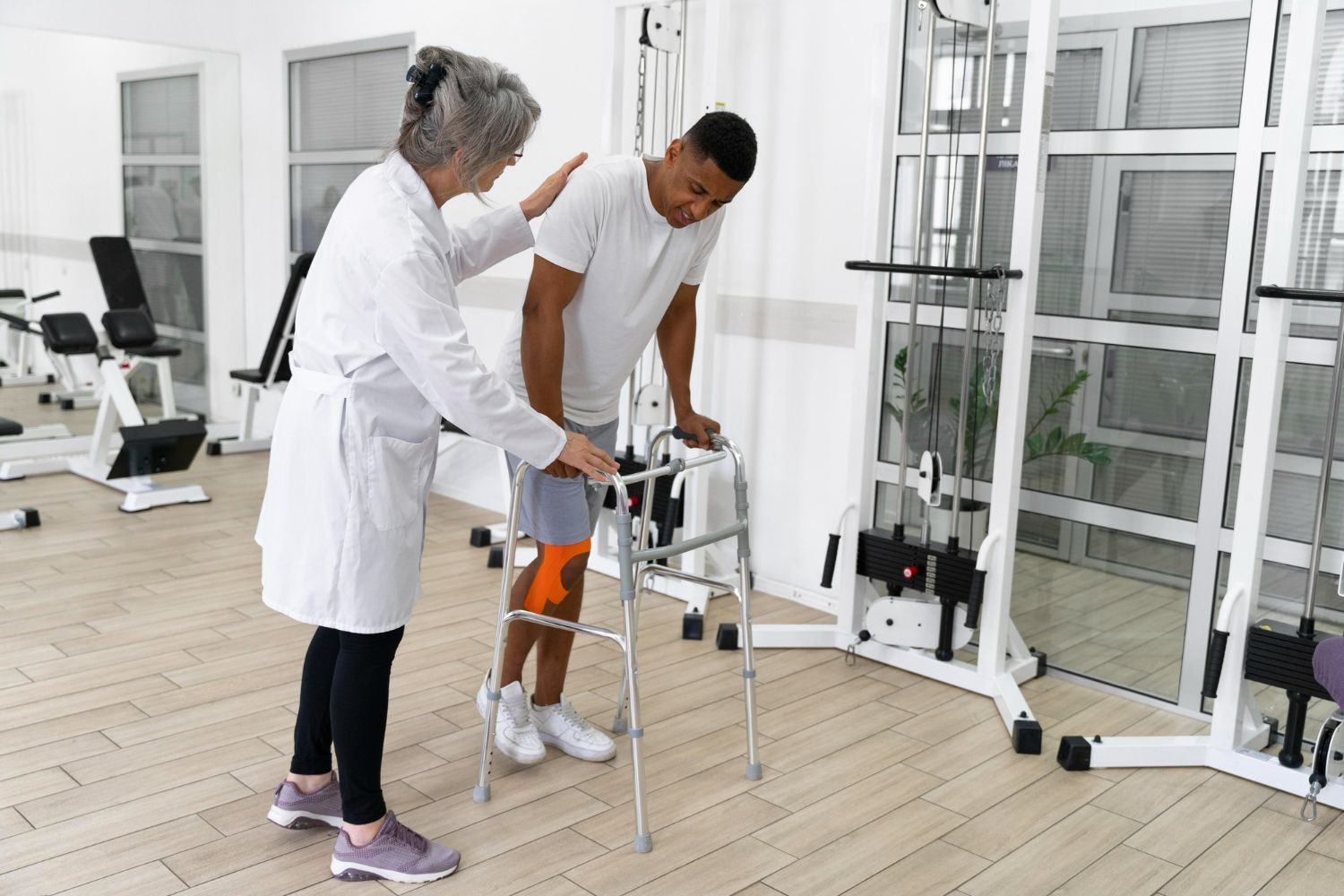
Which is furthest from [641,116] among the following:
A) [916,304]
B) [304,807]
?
[304,807]

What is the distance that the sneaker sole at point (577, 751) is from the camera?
8.99 feet

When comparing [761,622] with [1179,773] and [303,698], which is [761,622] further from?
[303,698]

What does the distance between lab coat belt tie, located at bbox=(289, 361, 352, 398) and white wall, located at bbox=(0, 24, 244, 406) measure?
13.5 feet

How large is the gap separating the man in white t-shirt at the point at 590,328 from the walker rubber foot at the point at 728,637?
0.77 metres

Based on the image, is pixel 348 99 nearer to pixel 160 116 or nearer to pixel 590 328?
pixel 160 116

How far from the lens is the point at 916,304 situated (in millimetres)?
3289

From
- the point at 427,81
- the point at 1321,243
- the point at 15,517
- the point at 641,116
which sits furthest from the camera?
the point at 15,517

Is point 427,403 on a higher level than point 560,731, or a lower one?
higher

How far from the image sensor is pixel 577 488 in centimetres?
252

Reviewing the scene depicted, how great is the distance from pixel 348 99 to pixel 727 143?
3795 millimetres

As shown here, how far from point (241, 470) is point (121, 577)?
1.66 metres

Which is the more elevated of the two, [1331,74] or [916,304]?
[1331,74]

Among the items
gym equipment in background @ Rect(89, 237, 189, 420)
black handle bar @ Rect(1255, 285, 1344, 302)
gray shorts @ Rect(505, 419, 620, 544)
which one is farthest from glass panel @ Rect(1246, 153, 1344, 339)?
gym equipment in background @ Rect(89, 237, 189, 420)

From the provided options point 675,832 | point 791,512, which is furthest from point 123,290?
point 675,832
